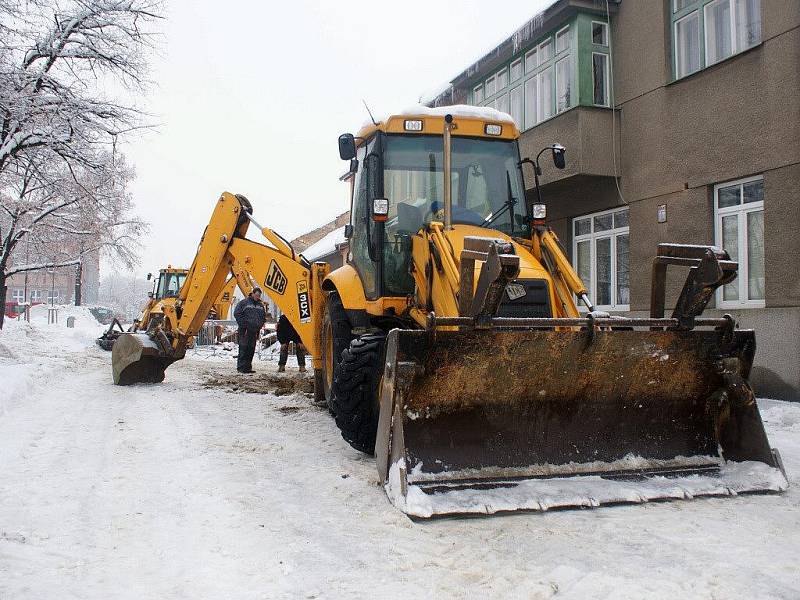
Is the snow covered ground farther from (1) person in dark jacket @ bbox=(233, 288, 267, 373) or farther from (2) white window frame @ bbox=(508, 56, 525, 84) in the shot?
(2) white window frame @ bbox=(508, 56, 525, 84)

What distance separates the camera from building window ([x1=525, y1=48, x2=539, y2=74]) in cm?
1271

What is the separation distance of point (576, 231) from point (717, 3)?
14.1ft

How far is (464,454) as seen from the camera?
4.46 metres

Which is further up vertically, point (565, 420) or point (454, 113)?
point (454, 113)

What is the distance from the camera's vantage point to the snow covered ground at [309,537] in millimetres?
3115

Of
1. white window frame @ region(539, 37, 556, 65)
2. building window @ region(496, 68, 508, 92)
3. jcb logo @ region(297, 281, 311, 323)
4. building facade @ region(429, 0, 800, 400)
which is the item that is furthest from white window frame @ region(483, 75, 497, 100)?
jcb logo @ region(297, 281, 311, 323)

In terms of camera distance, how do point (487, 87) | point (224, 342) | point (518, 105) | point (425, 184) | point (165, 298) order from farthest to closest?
point (224, 342) → point (165, 298) → point (487, 87) → point (518, 105) → point (425, 184)

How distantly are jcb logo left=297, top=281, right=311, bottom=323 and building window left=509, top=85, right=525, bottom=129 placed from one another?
661 centimetres

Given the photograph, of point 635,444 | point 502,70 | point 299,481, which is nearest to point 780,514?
point 635,444

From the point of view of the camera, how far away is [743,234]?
8.99 m

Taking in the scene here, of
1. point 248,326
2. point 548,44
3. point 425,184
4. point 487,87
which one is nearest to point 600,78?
point 548,44

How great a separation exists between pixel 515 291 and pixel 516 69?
9587 millimetres

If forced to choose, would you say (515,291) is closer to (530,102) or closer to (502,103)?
(530,102)

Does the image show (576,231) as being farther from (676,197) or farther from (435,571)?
(435,571)
